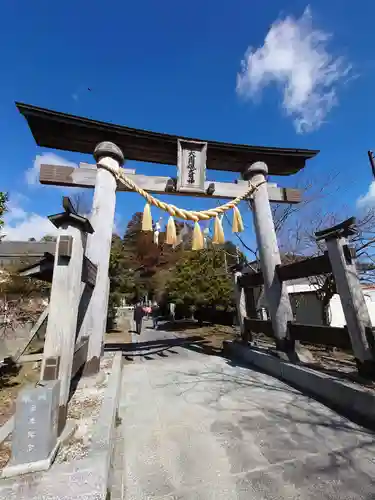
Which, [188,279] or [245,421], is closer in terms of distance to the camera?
[245,421]

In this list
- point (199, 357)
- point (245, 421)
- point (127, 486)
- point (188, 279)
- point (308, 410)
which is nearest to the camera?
point (127, 486)

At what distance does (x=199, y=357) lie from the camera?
23.9 ft

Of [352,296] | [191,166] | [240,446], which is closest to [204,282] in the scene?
[191,166]

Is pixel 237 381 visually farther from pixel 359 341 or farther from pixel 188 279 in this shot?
pixel 188 279

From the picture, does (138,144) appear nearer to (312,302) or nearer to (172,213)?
(172,213)

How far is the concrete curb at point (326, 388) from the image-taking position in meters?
3.28

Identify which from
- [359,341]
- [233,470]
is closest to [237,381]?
[359,341]

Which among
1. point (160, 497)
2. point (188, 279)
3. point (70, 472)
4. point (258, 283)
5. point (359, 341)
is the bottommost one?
point (160, 497)

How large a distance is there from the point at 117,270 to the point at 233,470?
13.6m

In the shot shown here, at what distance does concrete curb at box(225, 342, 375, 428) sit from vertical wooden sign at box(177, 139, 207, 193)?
423 centimetres

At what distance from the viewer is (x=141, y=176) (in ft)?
20.5

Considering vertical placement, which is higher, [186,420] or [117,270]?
[117,270]

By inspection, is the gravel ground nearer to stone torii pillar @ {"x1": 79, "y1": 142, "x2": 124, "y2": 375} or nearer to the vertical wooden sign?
stone torii pillar @ {"x1": 79, "y1": 142, "x2": 124, "y2": 375}

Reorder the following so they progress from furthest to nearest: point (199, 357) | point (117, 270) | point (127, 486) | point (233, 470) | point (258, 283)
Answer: point (117, 270) → point (199, 357) → point (258, 283) → point (233, 470) → point (127, 486)
